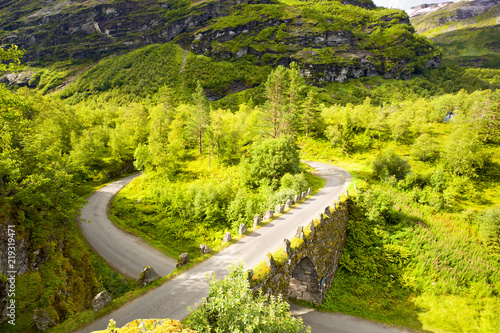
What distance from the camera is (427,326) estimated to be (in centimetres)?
1492

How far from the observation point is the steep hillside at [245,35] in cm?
15075

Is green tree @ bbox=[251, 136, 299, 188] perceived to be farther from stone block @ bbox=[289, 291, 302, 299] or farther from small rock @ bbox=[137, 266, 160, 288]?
small rock @ bbox=[137, 266, 160, 288]

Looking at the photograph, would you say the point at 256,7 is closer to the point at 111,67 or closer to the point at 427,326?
the point at 111,67

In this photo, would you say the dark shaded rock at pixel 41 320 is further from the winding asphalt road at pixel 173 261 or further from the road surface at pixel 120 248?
the road surface at pixel 120 248

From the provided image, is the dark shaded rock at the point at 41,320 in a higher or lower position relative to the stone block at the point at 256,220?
higher

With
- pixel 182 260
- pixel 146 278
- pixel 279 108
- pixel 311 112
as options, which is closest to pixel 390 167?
pixel 279 108

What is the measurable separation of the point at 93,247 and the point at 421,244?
3258 cm

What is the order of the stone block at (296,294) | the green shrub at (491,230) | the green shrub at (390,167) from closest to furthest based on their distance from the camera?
the stone block at (296,294), the green shrub at (491,230), the green shrub at (390,167)

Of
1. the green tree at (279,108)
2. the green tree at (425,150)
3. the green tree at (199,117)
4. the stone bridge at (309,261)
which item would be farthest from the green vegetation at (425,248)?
the green tree at (199,117)

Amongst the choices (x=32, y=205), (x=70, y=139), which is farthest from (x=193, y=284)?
(x=70, y=139)

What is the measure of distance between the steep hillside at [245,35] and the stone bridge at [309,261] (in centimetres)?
14119

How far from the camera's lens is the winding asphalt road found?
8.96m

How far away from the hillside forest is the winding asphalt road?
123cm

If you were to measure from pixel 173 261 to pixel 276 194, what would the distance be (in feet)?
40.6
